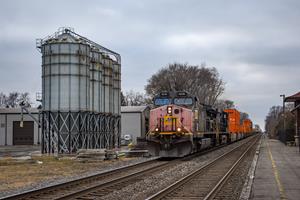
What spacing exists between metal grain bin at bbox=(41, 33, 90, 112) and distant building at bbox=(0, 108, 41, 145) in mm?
29297

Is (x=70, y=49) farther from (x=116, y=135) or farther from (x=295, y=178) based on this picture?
(x=295, y=178)

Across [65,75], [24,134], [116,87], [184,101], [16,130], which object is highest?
[65,75]

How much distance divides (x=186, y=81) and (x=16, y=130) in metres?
30.6

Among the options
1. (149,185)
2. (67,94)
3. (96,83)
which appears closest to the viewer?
(149,185)

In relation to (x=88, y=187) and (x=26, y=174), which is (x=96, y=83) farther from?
(x=88, y=187)

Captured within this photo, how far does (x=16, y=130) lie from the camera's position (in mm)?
64062

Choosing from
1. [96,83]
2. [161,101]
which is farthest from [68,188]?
[96,83]

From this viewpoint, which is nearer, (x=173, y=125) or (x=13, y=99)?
(x=173, y=125)

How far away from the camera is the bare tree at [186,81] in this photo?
77.9 meters

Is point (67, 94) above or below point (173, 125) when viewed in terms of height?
above

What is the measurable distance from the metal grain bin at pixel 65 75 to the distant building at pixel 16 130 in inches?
1153

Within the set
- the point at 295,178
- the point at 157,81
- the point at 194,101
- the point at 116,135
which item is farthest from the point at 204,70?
the point at 295,178

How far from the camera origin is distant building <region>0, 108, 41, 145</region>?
63344mm

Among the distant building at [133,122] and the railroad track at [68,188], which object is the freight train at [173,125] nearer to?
the railroad track at [68,188]
